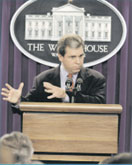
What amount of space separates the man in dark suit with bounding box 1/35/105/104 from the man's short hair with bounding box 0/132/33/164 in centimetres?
149

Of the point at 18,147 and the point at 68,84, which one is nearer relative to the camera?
the point at 18,147

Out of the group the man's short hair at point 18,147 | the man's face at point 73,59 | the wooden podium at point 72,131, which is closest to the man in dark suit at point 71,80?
the man's face at point 73,59

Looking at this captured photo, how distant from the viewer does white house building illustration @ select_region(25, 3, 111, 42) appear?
294 cm

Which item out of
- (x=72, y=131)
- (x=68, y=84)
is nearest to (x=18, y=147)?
(x=72, y=131)

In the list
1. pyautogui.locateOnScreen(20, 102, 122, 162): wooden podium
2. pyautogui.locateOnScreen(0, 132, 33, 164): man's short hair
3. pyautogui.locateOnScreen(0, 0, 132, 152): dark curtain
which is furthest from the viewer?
pyautogui.locateOnScreen(0, 0, 132, 152): dark curtain

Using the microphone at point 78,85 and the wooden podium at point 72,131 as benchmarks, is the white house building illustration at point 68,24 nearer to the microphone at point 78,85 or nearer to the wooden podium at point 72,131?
the microphone at point 78,85

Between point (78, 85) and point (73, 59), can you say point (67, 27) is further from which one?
point (78, 85)

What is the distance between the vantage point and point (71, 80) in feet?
9.53

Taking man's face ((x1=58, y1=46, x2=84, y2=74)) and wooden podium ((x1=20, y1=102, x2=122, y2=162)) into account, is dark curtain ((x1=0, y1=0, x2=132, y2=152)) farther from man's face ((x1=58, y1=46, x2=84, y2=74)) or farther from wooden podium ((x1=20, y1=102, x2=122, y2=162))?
wooden podium ((x1=20, y1=102, x2=122, y2=162))

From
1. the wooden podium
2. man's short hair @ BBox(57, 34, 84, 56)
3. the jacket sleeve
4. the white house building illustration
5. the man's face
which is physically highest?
the white house building illustration

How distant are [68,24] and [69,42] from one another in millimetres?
192

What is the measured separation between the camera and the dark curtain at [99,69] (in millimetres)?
2951

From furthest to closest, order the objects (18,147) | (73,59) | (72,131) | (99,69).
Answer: (99,69) < (73,59) < (72,131) < (18,147)

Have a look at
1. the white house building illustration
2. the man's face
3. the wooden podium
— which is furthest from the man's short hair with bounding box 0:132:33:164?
the white house building illustration
